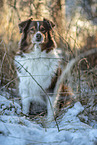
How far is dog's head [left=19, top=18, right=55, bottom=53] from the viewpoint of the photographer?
243cm

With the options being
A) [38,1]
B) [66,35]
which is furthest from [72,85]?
[38,1]

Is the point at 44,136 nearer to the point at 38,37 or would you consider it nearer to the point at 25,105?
the point at 25,105

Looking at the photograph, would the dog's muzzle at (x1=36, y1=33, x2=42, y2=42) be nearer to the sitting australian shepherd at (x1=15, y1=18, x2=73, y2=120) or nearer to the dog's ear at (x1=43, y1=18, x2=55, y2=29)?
the sitting australian shepherd at (x1=15, y1=18, x2=73, y2=120)

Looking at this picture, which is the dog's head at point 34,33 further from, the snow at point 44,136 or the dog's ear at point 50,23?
the snow at point 44,136

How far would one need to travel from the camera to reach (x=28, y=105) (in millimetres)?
2492

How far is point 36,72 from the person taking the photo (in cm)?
255

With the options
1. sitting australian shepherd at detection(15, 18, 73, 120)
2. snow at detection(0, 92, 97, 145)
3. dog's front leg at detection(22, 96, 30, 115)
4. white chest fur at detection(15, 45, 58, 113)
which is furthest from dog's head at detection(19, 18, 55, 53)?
snow at detection(0, 92, 97, 145)

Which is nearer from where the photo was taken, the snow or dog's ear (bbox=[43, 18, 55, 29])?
the snow

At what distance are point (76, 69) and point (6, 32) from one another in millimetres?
1362

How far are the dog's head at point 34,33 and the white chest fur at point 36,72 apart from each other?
0.34 feet

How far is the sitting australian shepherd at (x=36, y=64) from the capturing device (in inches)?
96.1

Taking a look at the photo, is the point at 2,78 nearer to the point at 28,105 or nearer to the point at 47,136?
the point at 28,105

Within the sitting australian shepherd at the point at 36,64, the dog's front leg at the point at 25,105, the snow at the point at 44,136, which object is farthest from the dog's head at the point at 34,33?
the snow at the point at 44,136

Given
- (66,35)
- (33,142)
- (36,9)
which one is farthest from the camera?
(36,9)
